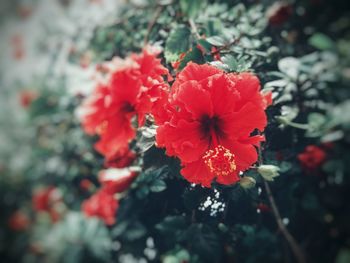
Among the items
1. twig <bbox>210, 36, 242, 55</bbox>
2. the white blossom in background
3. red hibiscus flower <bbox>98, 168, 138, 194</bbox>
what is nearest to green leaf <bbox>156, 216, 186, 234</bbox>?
red hibiscus flower <bbox>98, 168, 138, 194</bbox>

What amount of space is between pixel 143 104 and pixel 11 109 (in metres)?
Result: 2.58

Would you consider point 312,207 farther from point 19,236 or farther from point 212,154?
point 19,236

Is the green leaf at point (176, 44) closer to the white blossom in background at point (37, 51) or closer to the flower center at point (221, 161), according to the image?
the flower center at point (221, 161)

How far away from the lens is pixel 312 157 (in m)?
0.83

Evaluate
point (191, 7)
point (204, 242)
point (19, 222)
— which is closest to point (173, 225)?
point (204, 242)

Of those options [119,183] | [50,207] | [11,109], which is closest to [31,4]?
[11,109]

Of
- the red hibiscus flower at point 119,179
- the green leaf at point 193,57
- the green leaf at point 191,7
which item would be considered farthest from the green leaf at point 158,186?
the green leaf at point 191,7

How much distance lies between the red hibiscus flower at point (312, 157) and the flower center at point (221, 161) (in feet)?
0.88

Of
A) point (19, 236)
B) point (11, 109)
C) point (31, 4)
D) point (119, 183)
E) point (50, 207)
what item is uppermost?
point (31, 4)

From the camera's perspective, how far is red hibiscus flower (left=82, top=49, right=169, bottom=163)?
0.76 meters

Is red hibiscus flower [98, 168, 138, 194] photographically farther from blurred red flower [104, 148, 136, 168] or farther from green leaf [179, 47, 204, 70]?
green leaf [179, 47, 204, 70]

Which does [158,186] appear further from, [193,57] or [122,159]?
[193,57]

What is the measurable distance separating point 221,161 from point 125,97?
12.7 inches

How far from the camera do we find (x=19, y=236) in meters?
2.58
